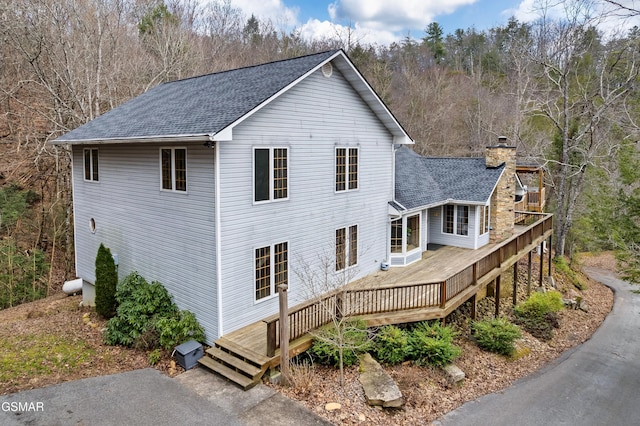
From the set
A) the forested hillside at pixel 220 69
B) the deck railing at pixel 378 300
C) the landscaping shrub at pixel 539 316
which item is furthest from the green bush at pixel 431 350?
the forested hillside at pixel 220 69

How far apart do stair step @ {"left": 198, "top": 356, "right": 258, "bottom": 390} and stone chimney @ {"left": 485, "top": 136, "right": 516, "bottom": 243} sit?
1369 cm

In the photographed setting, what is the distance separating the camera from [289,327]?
9141 millimetres

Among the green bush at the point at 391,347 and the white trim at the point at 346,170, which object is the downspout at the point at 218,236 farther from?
the white trim at the point at 346,170

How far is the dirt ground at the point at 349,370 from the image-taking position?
830cm

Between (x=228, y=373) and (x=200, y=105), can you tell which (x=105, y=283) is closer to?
(x=228, y=373)

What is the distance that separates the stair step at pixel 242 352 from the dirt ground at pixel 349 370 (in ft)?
2.42

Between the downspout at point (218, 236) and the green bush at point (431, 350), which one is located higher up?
the downspout at point (218, 236)

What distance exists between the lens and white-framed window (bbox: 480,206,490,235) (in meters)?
17.6

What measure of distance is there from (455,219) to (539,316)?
487 cm

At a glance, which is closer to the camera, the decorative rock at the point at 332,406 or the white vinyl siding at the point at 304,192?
the decorative rock at the point at 332,406

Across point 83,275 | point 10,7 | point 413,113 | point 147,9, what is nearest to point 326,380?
point 83,275

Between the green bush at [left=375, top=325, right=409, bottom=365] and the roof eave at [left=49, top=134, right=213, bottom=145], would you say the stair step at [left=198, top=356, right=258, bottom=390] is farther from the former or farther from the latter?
the roof eave at [left=49, top=134, right=213, bottom=145]

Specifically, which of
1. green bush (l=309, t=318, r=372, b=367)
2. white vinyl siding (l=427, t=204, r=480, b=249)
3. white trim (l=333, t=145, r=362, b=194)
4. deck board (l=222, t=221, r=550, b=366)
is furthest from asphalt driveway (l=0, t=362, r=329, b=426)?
white vinyl siding (l=427, t=204, r=480, b=249)

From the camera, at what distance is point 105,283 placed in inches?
457
